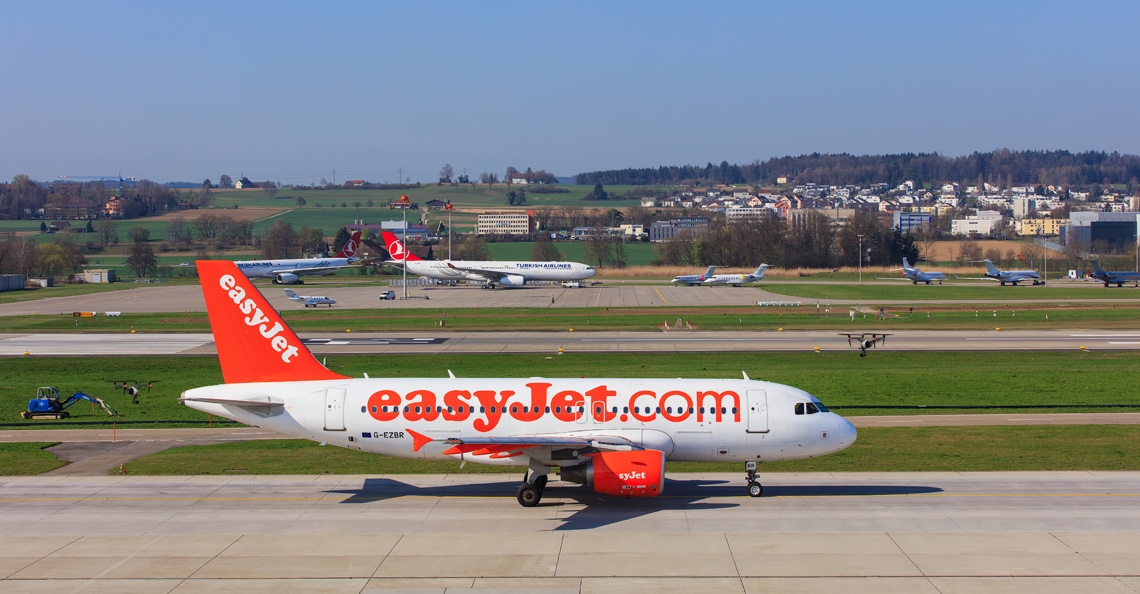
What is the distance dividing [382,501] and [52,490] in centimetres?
1049

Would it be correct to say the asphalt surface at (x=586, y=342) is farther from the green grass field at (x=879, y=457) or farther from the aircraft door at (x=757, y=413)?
the aircraft door at (x=757, y=413)

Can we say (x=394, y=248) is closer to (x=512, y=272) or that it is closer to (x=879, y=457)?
(x=512, y=272)

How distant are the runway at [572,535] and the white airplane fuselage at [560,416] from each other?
5.48ft

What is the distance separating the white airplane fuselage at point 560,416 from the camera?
27.1 m

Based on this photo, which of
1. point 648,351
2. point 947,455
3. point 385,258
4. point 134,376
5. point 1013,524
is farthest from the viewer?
point 385,258

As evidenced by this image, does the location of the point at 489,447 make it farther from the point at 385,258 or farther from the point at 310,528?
the point at 385,258

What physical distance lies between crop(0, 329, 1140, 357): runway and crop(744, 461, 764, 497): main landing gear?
34.5 meters

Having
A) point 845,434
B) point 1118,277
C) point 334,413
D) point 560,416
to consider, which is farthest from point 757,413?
point 1118,277

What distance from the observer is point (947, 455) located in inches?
1282

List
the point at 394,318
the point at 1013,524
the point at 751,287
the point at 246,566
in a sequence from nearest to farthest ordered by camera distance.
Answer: the point at 246,566 < the point at 1013,524 < the point at 394,318 < the point at 751,287

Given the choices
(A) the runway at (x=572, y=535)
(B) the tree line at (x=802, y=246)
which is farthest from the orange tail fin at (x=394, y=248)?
(A) the runway at (x=572, y=535)

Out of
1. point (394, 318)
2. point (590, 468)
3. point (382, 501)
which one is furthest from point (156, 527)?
point (394, 318)

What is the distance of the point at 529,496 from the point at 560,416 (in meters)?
2.45

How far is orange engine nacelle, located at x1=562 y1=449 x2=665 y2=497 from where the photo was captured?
25172mm
